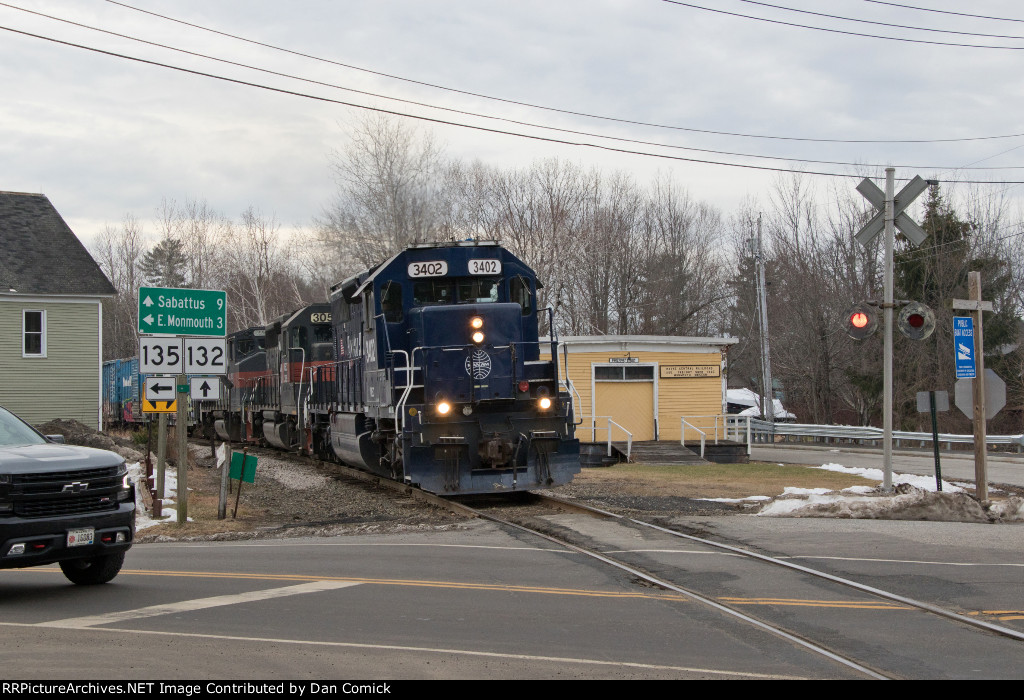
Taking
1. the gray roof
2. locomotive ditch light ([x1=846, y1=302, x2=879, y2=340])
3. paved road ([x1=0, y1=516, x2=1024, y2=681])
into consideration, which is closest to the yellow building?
locomotive ditch light ([x1=846, y1=302, x2=879, y2=340])

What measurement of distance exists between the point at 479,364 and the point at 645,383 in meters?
15.8

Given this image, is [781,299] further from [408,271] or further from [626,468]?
[408,271]

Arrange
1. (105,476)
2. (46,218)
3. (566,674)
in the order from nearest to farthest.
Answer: (566,674) < (105,476) < (46,218)

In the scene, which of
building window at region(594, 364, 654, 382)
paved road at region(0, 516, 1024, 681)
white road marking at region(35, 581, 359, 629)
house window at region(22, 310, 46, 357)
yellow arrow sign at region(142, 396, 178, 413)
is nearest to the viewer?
paved road at region(0, 516, 1024, 681)

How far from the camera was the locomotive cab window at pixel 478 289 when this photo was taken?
16.5 metres

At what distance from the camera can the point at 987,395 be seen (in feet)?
55.5

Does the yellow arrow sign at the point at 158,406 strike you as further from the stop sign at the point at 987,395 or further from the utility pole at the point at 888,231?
the stop sign at the point at 987,395

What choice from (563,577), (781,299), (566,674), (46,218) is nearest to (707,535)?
(563,577)

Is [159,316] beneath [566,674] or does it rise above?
above

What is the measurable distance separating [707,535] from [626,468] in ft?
42.5

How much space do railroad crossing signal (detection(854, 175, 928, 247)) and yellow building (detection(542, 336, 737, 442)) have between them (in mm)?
12668

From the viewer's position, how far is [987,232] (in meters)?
45.0

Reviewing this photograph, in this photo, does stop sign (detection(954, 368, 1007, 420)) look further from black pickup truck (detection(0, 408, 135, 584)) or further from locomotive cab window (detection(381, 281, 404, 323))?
black pickup truck (detection(0, 408, 135, 584))

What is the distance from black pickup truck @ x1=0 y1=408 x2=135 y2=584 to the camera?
8156 mm
